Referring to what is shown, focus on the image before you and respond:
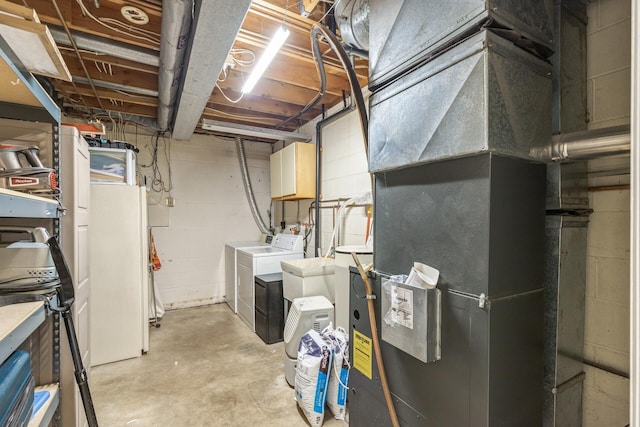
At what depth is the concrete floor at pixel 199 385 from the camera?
203 cm

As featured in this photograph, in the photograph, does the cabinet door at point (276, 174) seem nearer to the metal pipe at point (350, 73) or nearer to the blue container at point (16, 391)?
the metal pipe at point (350, 73)

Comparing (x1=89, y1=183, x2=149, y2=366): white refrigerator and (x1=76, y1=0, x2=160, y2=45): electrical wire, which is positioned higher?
(x1=76, y1=0, x2=160, y2=45): electrical wire

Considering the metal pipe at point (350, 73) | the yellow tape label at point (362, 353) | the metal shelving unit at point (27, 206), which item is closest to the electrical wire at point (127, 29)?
the metal shelving unit at point (27, 206)

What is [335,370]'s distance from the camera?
1.95m

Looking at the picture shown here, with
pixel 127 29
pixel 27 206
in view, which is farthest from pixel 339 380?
pixel 127 29

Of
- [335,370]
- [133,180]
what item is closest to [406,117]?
[335,370]

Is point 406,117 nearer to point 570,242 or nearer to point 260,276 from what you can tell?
point 570,242

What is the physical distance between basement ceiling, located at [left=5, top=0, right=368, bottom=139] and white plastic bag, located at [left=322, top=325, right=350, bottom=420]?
210cm

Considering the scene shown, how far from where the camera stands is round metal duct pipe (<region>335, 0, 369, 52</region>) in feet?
5.38

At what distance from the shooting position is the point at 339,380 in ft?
6.35

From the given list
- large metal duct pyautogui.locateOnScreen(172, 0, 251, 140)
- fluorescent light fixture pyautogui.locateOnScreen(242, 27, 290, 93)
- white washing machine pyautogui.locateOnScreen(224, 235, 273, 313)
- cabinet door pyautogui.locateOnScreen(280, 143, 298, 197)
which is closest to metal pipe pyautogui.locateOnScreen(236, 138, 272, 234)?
white washing machine pyautogui.locateOnScreen(224, 235, 273, 313)

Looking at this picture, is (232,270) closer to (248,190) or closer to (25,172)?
(248,190)

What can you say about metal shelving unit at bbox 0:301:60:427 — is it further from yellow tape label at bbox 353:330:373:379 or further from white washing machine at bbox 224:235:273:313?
white washing machine at bbox 224:235:273:313

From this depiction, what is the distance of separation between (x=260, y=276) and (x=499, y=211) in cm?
275
